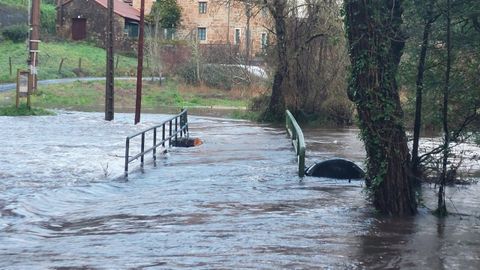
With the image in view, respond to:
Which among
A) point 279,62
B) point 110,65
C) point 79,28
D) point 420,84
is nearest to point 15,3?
point 79,28

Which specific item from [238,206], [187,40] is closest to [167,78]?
[187,40]

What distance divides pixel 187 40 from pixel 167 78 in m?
7.46

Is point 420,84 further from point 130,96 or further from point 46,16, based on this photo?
point 46,16

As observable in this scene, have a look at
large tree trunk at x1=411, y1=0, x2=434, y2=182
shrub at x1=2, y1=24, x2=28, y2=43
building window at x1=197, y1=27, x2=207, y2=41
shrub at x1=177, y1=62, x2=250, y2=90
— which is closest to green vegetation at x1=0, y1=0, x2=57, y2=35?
→ shrub at x1=2, y1=24, x2=28, y2=43

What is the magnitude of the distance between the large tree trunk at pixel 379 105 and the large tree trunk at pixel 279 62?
2386 cm

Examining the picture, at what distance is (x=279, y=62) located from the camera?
1538 inches

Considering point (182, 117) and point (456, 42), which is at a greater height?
point (456, 42)

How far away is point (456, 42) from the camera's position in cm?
1467

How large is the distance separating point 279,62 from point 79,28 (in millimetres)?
45579

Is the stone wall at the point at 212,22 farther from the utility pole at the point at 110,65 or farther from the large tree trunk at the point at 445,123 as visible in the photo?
the large tree trunk at the point at 445,123

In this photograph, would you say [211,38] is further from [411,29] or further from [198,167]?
[411,29]

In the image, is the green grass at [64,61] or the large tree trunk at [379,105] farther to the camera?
the green grass at [64,61]

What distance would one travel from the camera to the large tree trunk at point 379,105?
14.1m

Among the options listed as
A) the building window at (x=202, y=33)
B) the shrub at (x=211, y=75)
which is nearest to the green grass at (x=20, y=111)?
the shrub at (x=211, y=75)
